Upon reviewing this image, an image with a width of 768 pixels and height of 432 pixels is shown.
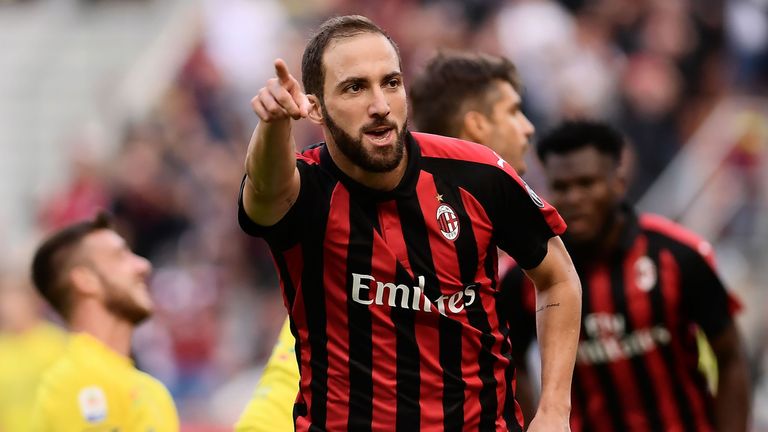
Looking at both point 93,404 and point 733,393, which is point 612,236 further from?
point 93,404

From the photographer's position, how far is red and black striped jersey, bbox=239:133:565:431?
4289 millimetres

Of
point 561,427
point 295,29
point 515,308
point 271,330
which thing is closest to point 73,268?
point 515,308

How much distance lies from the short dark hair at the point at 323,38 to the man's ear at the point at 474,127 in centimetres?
121

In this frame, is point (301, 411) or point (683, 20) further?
point (683, 20)

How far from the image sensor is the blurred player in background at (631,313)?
6.15m

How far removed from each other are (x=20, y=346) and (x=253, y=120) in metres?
3.56

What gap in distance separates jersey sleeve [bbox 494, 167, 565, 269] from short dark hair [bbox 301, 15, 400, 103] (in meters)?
0.53

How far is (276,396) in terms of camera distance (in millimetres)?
5180

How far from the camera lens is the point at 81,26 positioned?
53.4 feet

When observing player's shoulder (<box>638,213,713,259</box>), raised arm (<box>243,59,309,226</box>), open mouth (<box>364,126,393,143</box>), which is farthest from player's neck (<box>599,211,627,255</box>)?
raised arm (<box>243,59,309,226</box>)

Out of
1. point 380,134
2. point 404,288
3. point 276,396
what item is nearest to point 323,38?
point 380,134

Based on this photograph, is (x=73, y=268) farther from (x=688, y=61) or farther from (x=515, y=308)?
(x=688, y=61)

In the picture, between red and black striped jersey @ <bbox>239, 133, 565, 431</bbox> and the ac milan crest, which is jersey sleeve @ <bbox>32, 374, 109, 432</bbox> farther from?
the ac milan crest

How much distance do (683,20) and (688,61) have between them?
34cm
